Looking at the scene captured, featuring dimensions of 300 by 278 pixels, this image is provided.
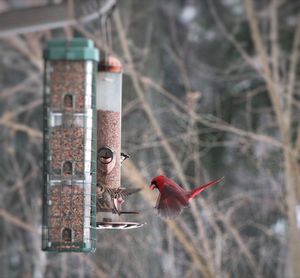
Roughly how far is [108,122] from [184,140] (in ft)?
14.8

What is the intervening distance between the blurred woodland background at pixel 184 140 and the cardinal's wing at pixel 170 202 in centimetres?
316

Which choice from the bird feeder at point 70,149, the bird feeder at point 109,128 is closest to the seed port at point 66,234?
the bird feeder at point 70,149

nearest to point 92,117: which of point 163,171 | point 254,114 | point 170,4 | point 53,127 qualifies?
Answer: point 53,127

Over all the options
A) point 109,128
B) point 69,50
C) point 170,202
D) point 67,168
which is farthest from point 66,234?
point 69,50

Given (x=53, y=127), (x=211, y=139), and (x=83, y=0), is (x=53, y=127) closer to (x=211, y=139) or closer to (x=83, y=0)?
(x=83, y=0)

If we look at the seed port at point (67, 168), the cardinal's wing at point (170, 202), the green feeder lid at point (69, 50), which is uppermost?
the green feeder lid at point (69, 50)

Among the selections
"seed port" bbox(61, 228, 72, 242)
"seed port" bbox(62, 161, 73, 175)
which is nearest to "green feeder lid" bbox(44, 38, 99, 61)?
"seed port" bbox(62, 161, 73, 175)

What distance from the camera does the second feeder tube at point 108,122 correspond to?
630cm

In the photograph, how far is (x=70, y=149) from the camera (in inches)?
235

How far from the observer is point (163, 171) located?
10.6 meters

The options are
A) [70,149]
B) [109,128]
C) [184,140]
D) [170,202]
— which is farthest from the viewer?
[184,140]

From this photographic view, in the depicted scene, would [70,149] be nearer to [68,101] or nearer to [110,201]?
[68,101]

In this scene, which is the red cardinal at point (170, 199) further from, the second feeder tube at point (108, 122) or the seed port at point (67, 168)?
the seed port at point (67, 168)

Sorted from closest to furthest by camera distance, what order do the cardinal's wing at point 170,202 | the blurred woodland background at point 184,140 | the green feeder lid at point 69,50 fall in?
the green feeder lid at point 69,50 < the cardinal's wing at point 170,202 < the blurred woodland background at point 184,140
